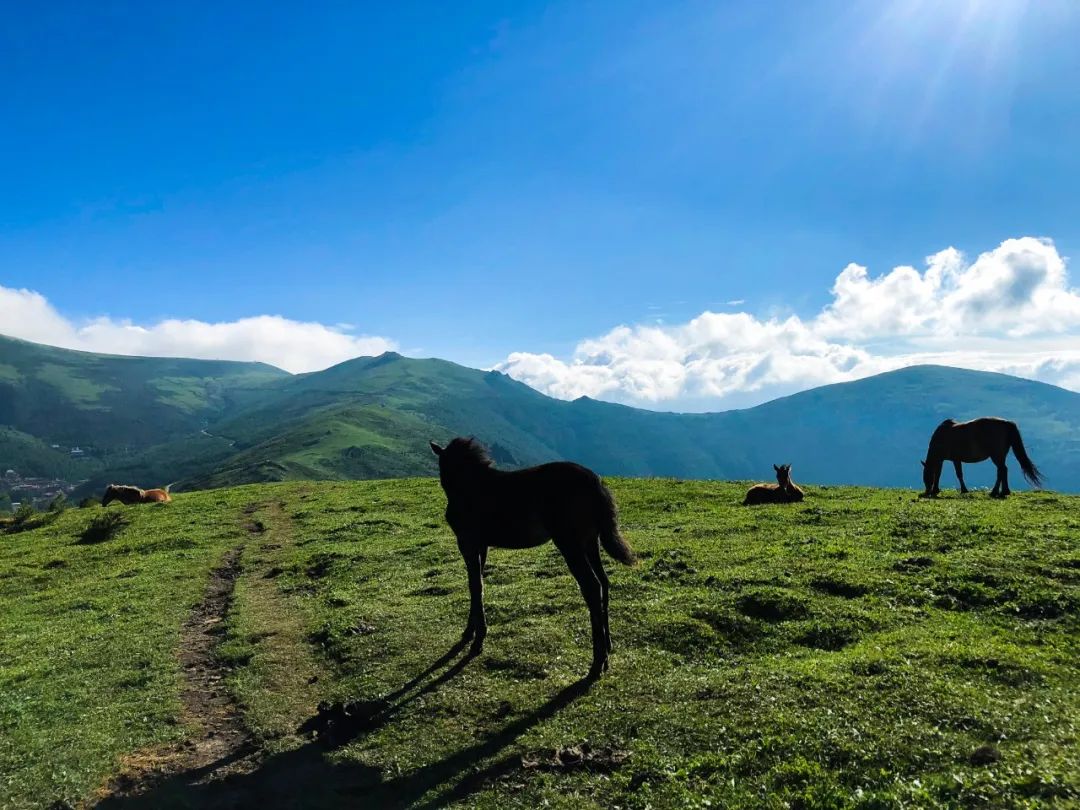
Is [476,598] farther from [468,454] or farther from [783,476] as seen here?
[783,476]

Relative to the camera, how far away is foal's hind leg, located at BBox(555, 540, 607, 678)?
38.8 ft

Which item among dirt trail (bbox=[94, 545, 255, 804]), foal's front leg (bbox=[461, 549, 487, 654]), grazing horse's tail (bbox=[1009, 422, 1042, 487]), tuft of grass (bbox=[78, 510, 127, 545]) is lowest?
tuft of grass (bbox=[78, 510, 127, 545])

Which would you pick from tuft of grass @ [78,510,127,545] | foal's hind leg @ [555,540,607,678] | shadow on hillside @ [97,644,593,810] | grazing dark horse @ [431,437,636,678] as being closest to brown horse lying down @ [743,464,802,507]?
grazing dark horse @ [431,437,636,678]

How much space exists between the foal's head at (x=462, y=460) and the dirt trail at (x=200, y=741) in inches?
253

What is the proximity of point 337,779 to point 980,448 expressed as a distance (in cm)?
2950

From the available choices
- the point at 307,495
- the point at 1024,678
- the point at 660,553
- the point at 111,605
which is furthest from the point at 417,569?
the point at 307,495

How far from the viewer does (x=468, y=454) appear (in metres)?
14.6

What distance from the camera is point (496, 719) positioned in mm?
10844

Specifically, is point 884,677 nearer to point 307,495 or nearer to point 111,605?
point 111,605

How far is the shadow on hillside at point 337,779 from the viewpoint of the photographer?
923cm

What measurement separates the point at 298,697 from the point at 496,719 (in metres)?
4.88

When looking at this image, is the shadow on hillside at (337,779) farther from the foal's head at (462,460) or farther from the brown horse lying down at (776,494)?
the brown horse lying down at (776,494)

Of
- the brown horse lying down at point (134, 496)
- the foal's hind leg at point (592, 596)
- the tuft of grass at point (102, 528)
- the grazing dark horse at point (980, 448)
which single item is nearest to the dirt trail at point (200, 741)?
the foal's hind leg at point (592, 596)

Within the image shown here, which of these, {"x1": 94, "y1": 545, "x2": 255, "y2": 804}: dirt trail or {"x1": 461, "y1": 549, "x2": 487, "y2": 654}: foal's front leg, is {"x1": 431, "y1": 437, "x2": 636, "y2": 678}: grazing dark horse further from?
{"x1": 94, "y1": 545, "x2": 255, "y2": 804}: dirt trail
